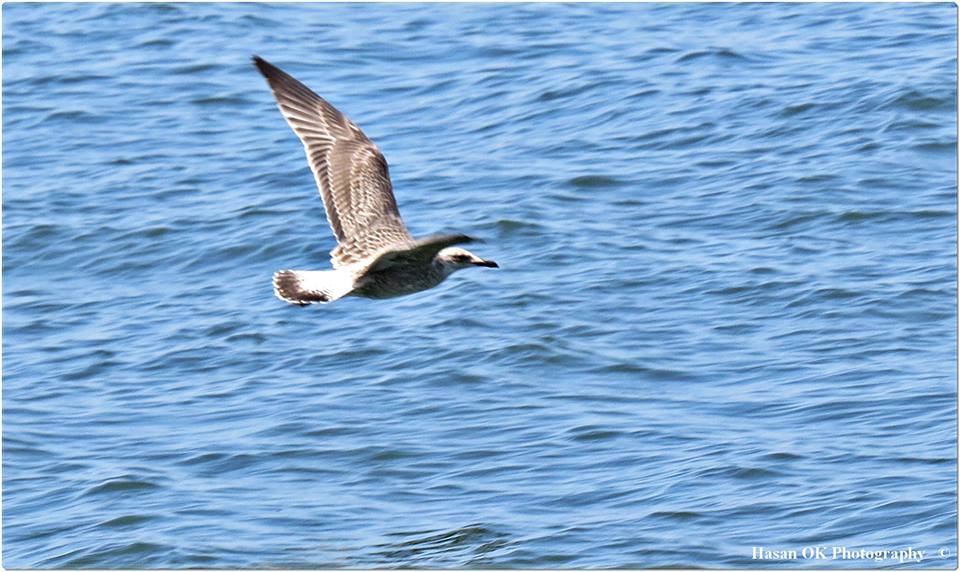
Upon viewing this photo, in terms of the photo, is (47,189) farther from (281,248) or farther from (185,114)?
(281,248)

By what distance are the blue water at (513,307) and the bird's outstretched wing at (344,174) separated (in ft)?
2.07

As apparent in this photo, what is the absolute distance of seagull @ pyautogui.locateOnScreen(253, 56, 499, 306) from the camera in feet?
19.5

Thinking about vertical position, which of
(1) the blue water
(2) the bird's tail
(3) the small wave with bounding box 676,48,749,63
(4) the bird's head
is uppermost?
(2) the bird's tail

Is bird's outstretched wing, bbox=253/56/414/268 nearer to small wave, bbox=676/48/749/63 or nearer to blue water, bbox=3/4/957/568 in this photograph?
blue water, bbox=3/4/957/568

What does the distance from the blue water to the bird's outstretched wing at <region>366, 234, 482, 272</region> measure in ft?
1.81

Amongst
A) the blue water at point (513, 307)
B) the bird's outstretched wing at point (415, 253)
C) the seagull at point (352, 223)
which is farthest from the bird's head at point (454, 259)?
the blue water at point (513, 307)

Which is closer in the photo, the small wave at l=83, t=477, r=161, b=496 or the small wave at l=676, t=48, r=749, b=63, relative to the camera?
the small wave at l=83, t=477, r=161, b=496

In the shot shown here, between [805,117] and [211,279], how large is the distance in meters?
4.24

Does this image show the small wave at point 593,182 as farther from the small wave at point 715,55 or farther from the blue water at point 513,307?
the small wave at point 715,55

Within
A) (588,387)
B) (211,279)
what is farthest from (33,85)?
(588,387)

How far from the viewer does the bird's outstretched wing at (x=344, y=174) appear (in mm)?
6852

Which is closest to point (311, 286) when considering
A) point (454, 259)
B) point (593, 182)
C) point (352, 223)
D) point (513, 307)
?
point (454, 259)

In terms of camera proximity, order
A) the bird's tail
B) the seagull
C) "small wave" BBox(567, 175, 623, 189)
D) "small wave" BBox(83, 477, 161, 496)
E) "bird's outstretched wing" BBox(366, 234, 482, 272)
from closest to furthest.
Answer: "bird's outstretched wing" BBox(366, 234, 482, 272) → the bird's tail → the seagull → "small wave" BBox(83, 477, 161, 496) → "small wave" BBox(567, 175, 623, 189)

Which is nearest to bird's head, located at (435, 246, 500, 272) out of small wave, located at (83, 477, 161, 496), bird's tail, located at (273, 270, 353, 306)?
bird's tail, located at (273, 270, 353, 306)
